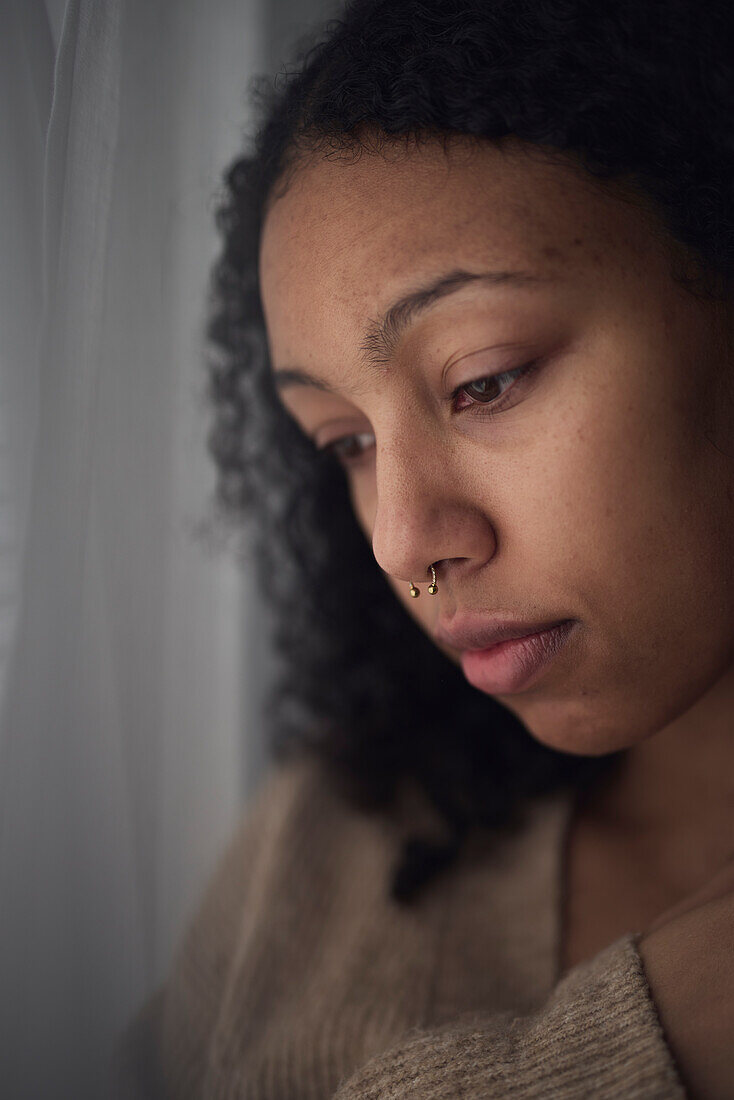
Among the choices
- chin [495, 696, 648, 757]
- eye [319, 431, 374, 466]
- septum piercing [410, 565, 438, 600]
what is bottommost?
chin [495, 696, 648, 757]

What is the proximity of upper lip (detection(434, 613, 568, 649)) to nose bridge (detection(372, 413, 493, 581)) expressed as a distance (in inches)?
2.9

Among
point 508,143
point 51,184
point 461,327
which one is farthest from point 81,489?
point 508,143

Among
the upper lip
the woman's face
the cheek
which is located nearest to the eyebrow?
the woman's face

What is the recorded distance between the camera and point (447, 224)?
0.69m

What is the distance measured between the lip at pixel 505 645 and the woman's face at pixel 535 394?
1 centimetres

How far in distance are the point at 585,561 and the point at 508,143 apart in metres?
0.36

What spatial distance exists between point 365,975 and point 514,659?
44cm

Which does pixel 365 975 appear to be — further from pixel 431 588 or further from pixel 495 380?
pixel 495 380

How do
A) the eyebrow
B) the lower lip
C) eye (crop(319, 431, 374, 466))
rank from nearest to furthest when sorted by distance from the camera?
the eyebrow < the lower lip < eye (crop(319, 431, 374, 466))

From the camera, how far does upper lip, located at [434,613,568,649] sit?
771mm

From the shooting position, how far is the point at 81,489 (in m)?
0.79

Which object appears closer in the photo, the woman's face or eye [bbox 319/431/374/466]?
the woman's face

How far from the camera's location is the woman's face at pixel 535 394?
686 millimetres

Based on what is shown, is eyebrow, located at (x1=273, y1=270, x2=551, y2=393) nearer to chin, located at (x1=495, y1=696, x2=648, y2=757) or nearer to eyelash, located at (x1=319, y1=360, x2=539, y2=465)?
eyelash, located at (x1=319, y1=360, x2=539, y2=465)
